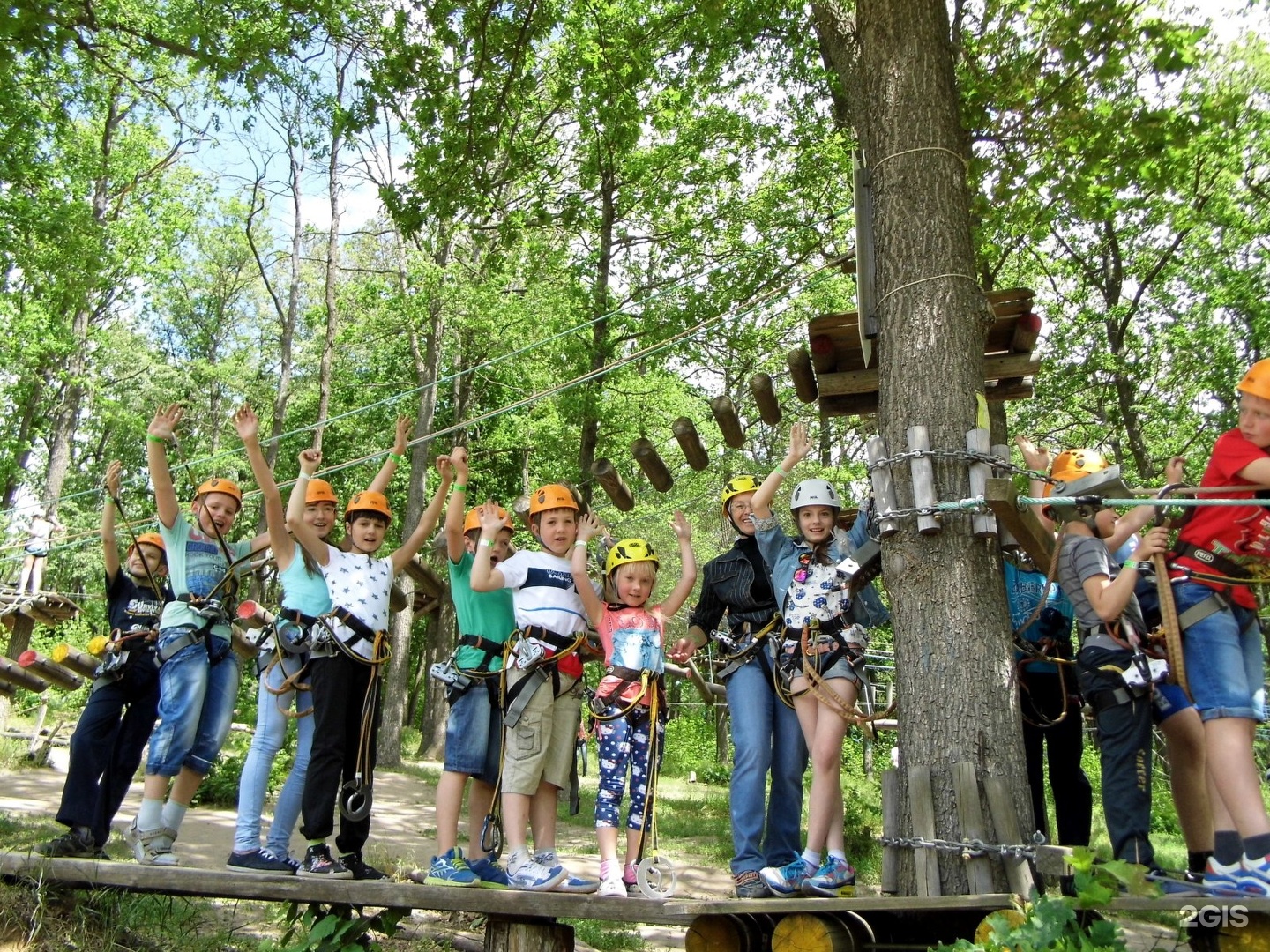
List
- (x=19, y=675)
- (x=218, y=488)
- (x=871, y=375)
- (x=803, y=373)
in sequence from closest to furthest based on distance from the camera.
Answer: (x=218, y=488), (x=871, y=375), (x=803, y=373), (x=19, y=675)

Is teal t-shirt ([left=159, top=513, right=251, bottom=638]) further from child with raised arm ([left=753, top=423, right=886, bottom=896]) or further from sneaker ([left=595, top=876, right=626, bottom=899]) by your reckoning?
child with raised arm ([left=753, top=423, right=886, bottom=896])

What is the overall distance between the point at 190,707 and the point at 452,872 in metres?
1.66

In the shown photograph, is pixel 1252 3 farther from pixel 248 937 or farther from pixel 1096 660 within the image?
pixel 248 937

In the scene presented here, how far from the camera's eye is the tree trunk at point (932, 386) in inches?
166

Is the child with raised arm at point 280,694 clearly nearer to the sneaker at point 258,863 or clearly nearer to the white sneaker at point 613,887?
the sneaker at point 258,863

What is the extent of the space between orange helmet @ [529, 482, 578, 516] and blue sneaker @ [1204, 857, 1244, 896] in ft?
10.4

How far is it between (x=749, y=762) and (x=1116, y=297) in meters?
17.7

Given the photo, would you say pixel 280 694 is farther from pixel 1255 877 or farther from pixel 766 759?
pixel 1255 877

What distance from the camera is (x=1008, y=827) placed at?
156 inches

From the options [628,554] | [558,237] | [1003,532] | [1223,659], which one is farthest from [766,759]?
[558,237]

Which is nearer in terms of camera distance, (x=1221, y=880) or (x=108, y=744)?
(x=1221, y=880)

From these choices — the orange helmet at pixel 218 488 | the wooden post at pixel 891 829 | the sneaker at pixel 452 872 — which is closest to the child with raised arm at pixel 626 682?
the sneaker at pixel 452 872

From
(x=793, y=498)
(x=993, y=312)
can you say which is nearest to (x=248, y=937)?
(x=793, y=498)

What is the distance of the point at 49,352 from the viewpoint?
836 inches
